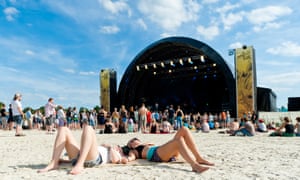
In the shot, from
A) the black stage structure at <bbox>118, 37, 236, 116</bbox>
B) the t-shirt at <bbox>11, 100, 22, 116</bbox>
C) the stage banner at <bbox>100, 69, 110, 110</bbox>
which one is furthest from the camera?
the stage banner at <bbox>100, 69, 110, 110</bbox>

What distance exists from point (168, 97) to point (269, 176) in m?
25.2

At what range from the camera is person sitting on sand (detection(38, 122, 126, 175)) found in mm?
3355

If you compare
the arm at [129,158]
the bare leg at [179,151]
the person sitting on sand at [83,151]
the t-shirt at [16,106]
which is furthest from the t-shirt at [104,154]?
the t-shirt at [16,106]

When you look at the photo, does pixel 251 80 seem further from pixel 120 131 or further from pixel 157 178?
pixel 157 178

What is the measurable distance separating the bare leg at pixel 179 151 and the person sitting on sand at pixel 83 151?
21.4 inches

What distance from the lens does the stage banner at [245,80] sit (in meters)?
16.4

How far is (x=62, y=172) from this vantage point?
133 inches

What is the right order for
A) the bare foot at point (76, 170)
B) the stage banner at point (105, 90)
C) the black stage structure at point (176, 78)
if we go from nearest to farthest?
the bare foot at point (76, 170) → the black stage structure at point (176, 78) → the stage banner at point (105, 90)

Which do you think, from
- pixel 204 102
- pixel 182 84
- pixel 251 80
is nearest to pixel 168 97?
pixel 182 84

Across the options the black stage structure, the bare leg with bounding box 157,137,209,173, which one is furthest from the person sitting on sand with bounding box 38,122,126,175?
the black stage structure

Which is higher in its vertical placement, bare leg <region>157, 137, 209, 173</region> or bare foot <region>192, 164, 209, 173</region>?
bare leg <region>157, 137, 209, 173</region>

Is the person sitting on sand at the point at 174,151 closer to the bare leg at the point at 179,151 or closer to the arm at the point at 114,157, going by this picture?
the bare leg at the point at 179,151

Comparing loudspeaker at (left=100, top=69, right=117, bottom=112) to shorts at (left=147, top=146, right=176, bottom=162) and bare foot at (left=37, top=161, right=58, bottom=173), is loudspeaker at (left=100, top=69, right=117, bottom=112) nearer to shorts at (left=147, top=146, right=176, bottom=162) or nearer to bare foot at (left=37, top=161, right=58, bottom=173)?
shorts at (left=147, top=146, right=176, bottom=162)

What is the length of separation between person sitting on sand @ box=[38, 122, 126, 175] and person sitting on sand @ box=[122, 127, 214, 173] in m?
0.30
